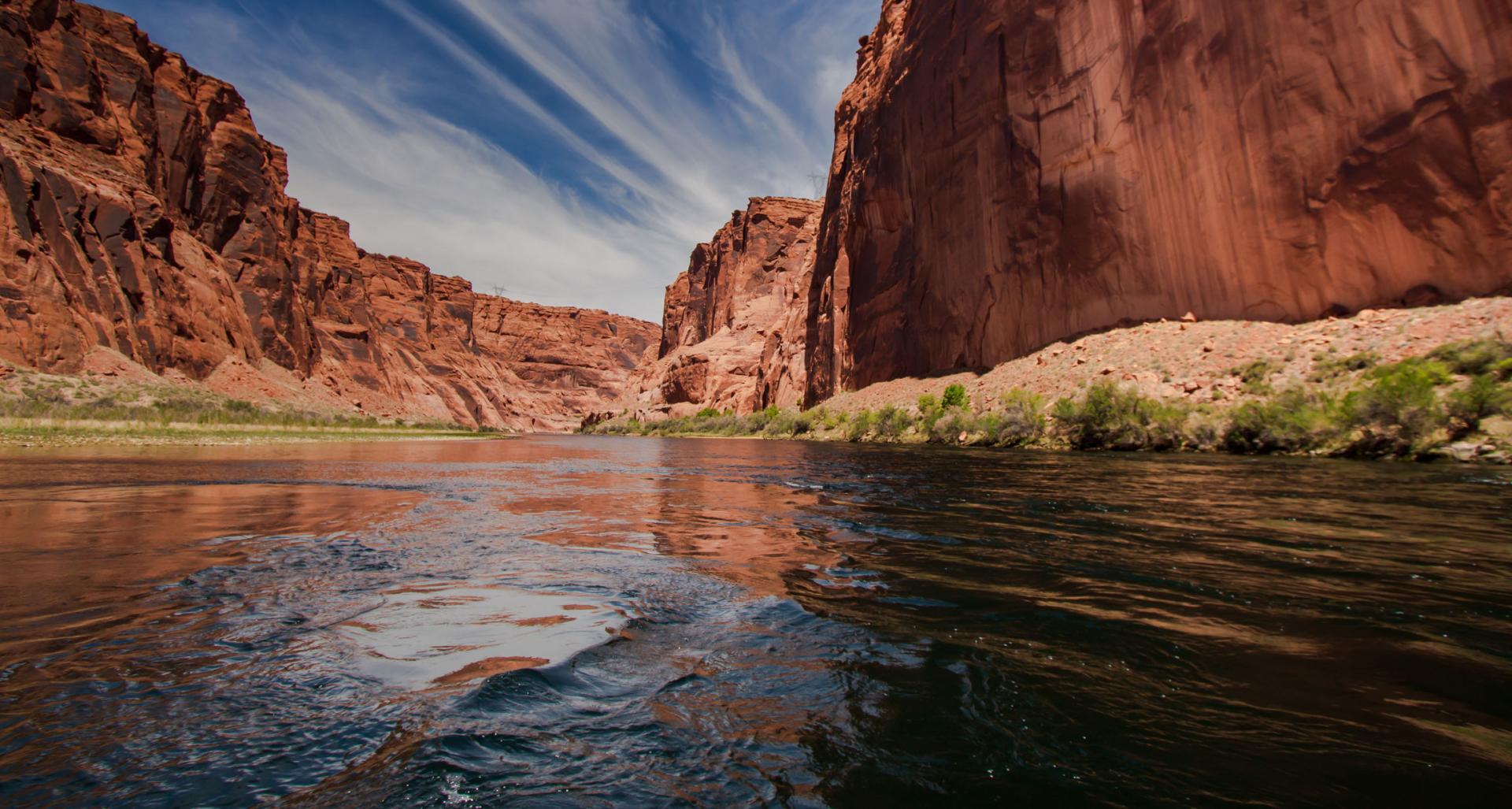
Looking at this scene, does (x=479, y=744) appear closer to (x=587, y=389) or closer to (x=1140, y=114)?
(x=1140, y=114)

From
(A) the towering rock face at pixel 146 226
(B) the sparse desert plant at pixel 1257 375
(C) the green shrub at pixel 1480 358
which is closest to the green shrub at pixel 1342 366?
(B) the sparse desert plant at pixel 1257 375

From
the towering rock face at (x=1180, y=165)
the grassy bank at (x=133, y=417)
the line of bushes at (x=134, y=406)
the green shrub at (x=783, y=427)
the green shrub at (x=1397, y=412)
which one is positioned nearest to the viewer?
the green shrub at (x=1397, y=412)

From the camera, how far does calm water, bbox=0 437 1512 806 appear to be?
2.37 meters

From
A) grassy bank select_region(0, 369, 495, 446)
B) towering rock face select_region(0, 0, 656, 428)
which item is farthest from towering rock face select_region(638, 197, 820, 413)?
grassy bank select_region(0, 369, 495, 446)

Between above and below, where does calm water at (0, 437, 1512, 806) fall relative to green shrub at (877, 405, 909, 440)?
below

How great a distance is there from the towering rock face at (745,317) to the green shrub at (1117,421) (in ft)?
162

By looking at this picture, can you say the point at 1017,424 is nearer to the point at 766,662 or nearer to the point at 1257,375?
the point at 1257,375

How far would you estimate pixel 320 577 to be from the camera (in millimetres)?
5539

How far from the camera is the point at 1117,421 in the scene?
78.7 ft

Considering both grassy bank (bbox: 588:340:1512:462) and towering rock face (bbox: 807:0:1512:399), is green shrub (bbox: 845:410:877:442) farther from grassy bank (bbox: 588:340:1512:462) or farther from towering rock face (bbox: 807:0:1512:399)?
towering rock face (bbox: 807:0:1512:399)

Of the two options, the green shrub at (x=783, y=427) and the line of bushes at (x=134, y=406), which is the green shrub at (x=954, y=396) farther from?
the line of bushes at (x=134, y=406)

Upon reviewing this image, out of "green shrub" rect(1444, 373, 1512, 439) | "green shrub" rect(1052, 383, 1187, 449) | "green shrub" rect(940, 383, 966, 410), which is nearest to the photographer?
"green shrub" rect(1444, 373, 1512, 439)

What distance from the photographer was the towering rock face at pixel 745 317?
83.0 meters

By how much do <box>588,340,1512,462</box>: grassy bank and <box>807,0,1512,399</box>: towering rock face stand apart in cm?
909
